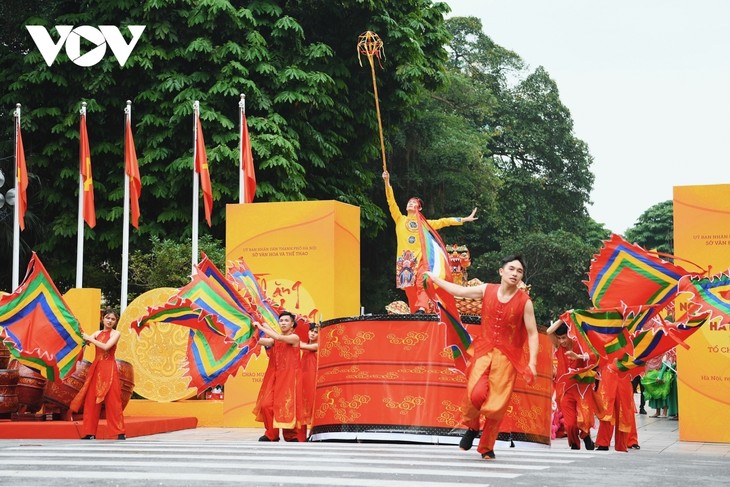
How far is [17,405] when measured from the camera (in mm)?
16781

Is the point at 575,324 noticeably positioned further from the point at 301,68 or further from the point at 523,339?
the point at 301,68

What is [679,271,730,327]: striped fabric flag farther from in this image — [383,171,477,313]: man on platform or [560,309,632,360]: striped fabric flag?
[383,171,477,313]: man on platform

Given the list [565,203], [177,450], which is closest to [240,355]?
[177,450]

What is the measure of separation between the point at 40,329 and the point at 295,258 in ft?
15.2

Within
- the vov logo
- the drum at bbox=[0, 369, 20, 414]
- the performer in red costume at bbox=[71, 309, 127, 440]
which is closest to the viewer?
the performer in red costume at bbox=[71, 309, 127, 440]

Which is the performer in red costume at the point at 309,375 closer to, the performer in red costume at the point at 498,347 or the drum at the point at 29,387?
the drum at the point at 29,387

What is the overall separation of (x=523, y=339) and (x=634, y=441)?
442 centimetres

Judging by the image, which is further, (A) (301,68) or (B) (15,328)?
(A) (301,68)

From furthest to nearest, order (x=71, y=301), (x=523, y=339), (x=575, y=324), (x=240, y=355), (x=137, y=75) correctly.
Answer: (x=137, y=75)
(x=71, y=301)
(x=240, y=355)
(x=575, y=324)
(x=523, y=339)

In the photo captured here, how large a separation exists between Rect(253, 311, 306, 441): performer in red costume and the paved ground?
6.99ft

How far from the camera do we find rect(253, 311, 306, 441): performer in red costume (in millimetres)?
15164

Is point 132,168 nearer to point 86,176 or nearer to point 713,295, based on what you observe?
point 86,176

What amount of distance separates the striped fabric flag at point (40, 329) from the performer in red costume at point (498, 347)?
6677mm

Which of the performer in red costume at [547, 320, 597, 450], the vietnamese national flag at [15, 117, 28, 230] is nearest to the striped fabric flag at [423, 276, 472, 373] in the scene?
the performer in red costume at [547, 320, 597, 450]
